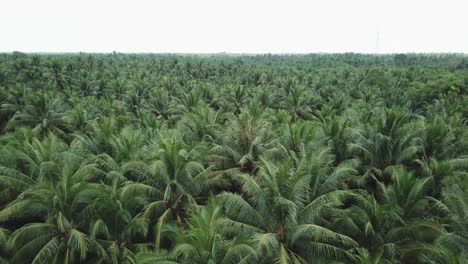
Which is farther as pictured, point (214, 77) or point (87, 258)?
point (214, 77)

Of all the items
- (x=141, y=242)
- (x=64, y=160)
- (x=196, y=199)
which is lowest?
(x=141, y=242)

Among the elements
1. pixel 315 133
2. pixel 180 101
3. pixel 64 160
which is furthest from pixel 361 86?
pixel 64 160

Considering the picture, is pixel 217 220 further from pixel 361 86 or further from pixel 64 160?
pixel 361 86

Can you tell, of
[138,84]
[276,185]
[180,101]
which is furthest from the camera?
[138,84]

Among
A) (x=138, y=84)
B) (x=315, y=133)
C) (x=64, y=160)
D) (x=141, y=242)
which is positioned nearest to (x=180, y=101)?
(x=138, y=84)

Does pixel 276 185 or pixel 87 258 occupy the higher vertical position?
pixel 276 185

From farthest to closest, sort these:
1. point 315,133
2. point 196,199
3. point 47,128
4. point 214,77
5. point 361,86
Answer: point 214,77 < point 361,86 < point 47,128 < point 315,133 < point 196,199

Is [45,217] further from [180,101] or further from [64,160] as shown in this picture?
[180,101]

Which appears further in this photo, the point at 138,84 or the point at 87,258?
the point at 138,84

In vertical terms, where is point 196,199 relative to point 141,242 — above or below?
above
